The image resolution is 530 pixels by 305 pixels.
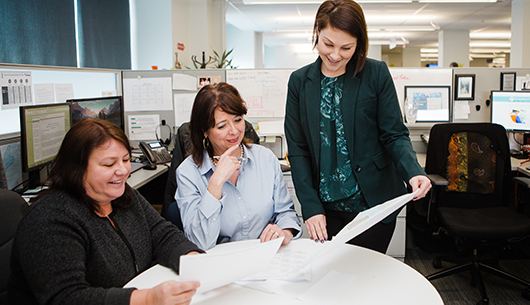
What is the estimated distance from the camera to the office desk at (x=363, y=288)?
3.19 ft

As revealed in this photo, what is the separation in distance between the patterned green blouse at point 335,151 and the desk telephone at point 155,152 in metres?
1.60

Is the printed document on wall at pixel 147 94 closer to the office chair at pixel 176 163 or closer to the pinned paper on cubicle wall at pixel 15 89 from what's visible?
the office chair at pixel 176 163

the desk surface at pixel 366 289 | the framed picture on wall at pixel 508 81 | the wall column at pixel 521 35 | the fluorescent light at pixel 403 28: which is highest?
the fluorescent light at pixel 403 28

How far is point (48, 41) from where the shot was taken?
10.5 feet

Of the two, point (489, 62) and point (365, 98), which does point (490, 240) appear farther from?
point (489, 62)

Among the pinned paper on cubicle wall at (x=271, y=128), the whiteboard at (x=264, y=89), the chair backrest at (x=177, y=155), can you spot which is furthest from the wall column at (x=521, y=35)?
the chair backrest at (x=177, y=155)

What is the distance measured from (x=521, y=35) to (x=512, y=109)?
415 centimetres

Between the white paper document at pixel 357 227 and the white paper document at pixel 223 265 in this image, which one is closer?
the white paper document at pixel 223 265

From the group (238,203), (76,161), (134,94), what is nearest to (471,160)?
Result: (238,203)

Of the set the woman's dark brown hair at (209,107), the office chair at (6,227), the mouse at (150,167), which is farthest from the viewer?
the mouse at (150,167)

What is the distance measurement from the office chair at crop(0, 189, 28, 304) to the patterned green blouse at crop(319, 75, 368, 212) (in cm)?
95

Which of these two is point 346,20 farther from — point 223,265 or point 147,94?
point 147,94

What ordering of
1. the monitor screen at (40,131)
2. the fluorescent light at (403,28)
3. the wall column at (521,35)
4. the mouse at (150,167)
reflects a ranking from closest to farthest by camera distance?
the monitor screen at (40,131) < the mouse at (150,167) < the wall column at (521,35) < the fluorescent light at (403,28)

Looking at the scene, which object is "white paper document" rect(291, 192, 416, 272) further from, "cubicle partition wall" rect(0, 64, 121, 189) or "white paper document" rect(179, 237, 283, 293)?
"cubicle partition wall" rect(0, 64, 121, 189)
